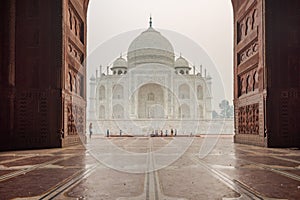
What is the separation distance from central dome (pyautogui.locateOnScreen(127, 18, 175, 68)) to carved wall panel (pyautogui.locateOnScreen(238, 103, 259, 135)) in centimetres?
2929

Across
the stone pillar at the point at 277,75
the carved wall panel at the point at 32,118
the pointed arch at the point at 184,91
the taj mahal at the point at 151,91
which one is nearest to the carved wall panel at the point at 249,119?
the stone pillar at the point at 277,75

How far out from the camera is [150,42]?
43.3m

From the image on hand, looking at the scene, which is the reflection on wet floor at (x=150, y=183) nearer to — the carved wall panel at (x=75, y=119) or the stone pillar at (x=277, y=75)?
the stone pillar at (x=277, y=75)

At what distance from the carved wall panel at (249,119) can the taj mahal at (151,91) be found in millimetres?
26201

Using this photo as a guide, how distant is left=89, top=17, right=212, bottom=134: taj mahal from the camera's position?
1636 inches

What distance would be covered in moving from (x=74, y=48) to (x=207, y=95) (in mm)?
32420

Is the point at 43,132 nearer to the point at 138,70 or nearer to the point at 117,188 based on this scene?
the point at 117,188

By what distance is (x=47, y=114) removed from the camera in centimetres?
990

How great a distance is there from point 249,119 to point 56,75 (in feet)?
20.9

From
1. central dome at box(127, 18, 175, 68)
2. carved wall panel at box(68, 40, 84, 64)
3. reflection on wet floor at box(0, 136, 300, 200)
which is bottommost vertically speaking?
reflection on wet floor at box(0, 136, 300, 200)

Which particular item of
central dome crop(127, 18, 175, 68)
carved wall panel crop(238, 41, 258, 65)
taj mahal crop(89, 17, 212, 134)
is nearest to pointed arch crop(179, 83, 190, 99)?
taj mahal crop(89, 17, 212, 134)

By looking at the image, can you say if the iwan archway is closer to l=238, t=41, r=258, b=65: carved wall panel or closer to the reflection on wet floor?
l=238, t=41, r=258, b=65: carved wall panel

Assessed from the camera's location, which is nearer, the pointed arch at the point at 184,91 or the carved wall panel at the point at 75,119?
the carved wall panel at the point at 75,119

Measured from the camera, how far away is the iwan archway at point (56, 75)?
32.0ft
